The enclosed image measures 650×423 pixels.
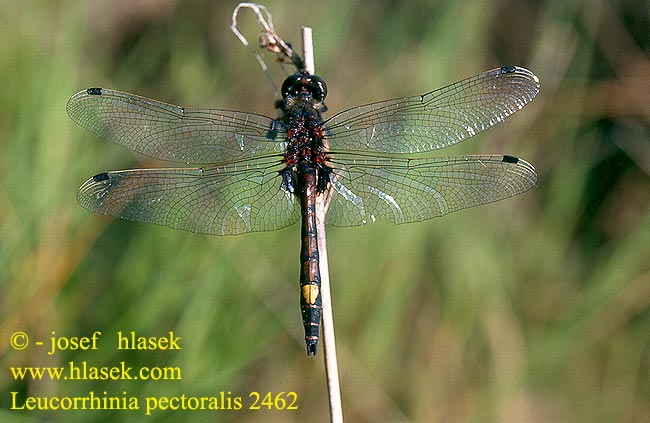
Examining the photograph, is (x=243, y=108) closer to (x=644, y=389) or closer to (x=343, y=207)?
(x=343, y=207)

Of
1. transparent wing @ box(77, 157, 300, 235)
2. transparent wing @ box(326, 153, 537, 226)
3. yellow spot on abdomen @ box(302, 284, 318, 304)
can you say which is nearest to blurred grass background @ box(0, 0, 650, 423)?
transparent wing @ box(77, 157, 300, 235)

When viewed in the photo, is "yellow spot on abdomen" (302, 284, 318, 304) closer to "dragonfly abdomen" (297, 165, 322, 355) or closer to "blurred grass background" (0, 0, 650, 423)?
"dragonfly abdomen" (297, 165, 322, 355)

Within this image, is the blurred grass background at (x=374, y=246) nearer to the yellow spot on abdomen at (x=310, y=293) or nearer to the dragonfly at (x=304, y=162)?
the dragonfly at (x=304, y=162)

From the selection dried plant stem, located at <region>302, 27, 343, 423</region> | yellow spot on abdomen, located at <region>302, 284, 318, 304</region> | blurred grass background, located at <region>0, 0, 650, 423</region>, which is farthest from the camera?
blurred grass background, located at <region>0, 0, 650, 423</region>

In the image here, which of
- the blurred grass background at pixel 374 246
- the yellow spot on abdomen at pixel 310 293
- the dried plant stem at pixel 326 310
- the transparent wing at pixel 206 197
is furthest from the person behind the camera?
the blurred grass background at pixel 374 246

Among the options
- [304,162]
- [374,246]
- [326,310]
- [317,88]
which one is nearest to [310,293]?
[326,310]

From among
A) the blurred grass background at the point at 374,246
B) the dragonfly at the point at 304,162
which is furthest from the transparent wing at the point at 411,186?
the blurred grass background at the point at 374,246

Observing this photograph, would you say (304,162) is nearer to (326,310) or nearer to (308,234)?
(308,234)
